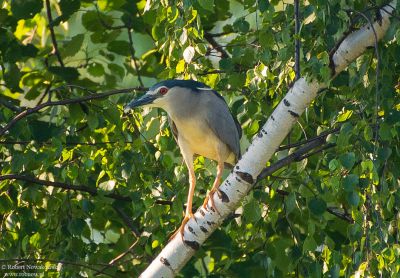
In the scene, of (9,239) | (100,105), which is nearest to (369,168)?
(100,105)

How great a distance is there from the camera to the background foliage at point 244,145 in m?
3.49

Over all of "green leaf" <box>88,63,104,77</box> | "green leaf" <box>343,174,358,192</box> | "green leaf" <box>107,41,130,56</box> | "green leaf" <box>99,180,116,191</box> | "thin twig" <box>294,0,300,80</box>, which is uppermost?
"thin twig" <box>294,0,300,80</box>

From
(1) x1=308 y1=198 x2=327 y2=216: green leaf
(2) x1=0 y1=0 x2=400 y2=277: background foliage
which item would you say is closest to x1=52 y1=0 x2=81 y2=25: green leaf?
(2) x1=0 y1=0 x2=400 y2=277: background foliage

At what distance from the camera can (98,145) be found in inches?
180

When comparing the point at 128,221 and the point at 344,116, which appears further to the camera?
the point at 128,221

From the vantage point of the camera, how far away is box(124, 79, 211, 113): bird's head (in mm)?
4363

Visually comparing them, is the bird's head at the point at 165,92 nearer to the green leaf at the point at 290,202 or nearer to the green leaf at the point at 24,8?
the green leaf at the point at 290,202

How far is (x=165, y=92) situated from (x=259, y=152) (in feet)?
3.27

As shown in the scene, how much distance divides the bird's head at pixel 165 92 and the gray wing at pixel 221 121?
0.13 metres

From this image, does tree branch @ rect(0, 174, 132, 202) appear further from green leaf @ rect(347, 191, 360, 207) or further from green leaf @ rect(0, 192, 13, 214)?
green leaf @ rect(347, 191, 360, 207)

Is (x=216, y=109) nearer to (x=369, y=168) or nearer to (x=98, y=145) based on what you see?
(x=98, y=145)

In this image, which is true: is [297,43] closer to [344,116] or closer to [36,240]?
[344,116]

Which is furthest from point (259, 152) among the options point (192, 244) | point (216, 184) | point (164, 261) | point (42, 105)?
point (42, 105)

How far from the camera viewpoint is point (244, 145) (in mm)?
5152
